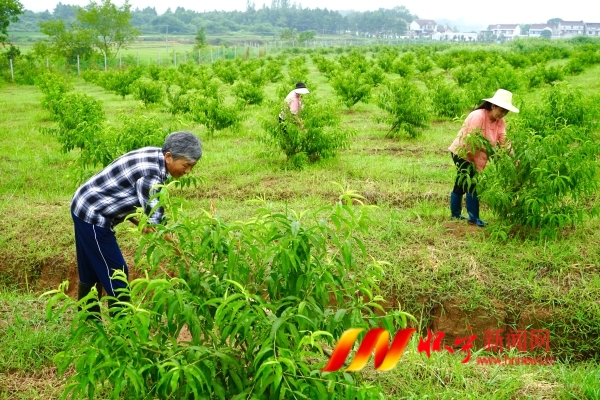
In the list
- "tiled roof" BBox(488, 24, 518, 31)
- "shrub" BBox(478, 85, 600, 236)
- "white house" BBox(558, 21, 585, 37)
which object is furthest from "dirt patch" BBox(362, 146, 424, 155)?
"tiled roof" BBox(488, 24, 518, 31)

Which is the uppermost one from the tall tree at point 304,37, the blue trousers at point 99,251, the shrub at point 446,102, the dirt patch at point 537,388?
the tall tree at point 304,37

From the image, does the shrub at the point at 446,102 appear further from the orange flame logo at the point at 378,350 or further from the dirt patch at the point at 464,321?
the orange flame logo at the point at 378,350

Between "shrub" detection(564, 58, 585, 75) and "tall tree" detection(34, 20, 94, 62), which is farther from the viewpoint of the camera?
"tall tree" detection(34, 20, 94, 62)

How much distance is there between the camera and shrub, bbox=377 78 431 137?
11.1 m

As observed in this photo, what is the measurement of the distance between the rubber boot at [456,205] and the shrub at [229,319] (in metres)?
3.98

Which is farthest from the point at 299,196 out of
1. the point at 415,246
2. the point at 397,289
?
the point at 397,289

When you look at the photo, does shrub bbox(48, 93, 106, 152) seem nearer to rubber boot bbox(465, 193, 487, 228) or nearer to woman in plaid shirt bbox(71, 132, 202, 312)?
woman in plaid shirt bbox(71, 132, 202, 312)

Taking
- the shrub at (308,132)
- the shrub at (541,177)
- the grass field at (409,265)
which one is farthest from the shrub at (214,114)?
the shrub at (541,177)

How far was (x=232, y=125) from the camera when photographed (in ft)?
39.2

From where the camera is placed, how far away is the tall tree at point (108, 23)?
3978 centimetres

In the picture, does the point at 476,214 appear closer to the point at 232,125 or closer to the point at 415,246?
the point at 415,246

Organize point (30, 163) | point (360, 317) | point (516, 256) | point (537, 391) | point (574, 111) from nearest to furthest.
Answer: point (360, 317) → point (537, 391) → point (516, 256) → point (574, 111) → point (30, 163)

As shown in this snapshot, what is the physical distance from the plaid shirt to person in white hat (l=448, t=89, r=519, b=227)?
3347mm

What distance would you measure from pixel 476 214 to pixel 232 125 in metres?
6.62
